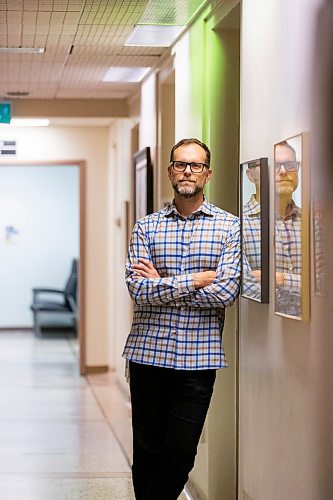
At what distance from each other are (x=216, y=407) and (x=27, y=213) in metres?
10.8

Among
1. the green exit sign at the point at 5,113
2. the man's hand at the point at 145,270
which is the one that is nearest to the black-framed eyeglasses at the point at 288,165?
the man's hand at the point at 145,270

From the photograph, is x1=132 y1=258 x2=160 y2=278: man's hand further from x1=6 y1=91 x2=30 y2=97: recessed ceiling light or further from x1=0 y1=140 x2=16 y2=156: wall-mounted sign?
x1=0 y1=140 x2=16 y2=156: wall-mounted sign

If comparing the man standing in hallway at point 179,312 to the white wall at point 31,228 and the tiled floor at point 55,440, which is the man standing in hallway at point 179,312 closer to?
the tiled floor at point 55,440

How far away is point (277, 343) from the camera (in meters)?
3.68

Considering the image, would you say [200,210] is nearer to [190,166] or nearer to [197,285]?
[190,166]

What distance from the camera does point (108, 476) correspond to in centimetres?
592

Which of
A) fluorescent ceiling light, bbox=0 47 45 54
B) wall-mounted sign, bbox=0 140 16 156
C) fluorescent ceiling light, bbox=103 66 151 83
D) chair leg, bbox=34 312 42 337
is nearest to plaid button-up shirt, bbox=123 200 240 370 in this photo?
fluorescent ceiling light, bbox=0 47 45 54

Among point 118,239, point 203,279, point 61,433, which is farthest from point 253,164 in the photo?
point 118,239

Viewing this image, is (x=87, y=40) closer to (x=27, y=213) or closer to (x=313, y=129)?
(x=313, y=129)

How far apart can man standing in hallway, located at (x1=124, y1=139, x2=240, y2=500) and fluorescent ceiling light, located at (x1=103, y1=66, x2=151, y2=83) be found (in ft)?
10.4

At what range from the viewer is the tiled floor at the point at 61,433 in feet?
18.6

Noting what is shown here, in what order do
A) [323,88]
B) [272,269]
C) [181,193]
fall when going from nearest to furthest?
[323,88]
[272,269]
[181,193]

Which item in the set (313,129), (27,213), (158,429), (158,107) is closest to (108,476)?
(158,429)

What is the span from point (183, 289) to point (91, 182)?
7.11 metres
